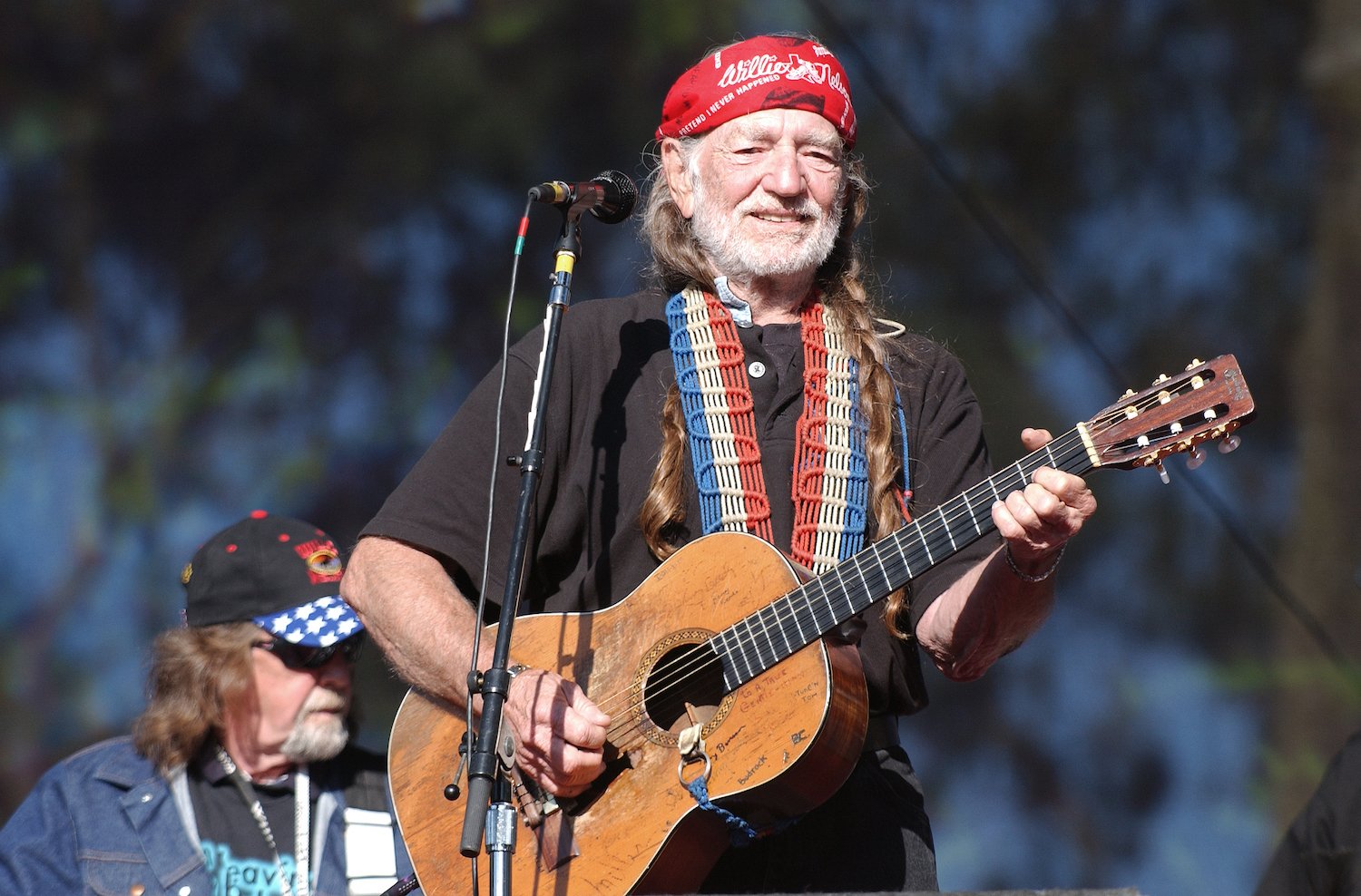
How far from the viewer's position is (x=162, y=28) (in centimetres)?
550

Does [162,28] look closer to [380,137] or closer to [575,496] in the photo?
[380,137]

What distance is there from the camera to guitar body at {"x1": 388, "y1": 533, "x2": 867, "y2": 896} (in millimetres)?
2549

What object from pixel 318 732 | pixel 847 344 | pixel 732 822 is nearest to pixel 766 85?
pixel 847 344

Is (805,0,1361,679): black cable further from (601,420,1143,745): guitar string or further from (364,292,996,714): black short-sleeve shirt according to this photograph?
(601,420,1143,745): guitar string

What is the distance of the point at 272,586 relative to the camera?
4.33m

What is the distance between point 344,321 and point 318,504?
67 centimetres

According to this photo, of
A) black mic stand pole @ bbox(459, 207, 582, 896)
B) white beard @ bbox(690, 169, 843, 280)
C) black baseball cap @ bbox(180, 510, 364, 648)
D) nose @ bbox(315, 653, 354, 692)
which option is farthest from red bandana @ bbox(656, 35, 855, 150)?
nose @ bbox(315, 653, 354, 692)

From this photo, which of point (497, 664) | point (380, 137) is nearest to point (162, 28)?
point (380, 137)

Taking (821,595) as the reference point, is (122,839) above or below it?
below

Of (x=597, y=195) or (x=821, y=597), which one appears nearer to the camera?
(x=821, y=597)

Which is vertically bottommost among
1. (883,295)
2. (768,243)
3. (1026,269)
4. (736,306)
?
(736,306)

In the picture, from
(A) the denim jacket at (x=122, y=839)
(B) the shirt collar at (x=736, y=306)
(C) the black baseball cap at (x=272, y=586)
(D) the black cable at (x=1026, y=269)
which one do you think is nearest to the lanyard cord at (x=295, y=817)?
(A) the denim jacket at (x=122, y=839)

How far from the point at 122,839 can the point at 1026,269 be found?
11.5ft

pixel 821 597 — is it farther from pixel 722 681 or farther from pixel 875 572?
pixel 722 681
